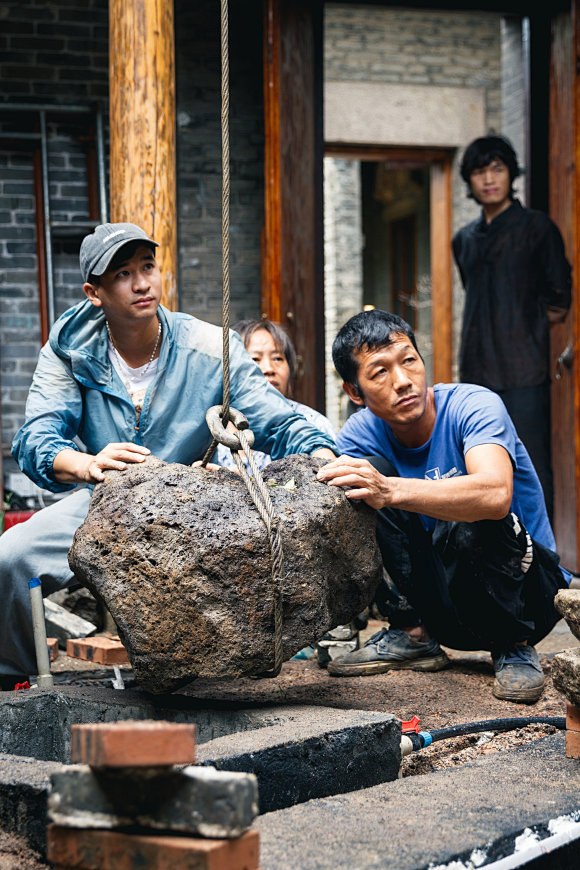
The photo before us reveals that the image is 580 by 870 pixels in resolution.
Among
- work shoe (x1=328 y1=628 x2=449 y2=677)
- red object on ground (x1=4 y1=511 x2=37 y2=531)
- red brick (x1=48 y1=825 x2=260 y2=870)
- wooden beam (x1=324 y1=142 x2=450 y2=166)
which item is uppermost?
wooden beam (x1=324 y1=142 x2=450 y2=166)

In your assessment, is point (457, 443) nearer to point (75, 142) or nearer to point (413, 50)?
point (75, 142)

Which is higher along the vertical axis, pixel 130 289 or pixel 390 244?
pixel 390 244

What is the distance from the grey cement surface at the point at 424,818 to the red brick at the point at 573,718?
0.24 feet

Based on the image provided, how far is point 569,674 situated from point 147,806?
1.09 meters

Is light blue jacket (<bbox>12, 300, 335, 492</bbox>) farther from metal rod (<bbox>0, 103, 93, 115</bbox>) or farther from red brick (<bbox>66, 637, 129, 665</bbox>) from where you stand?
metal rod (<bbox>0, 103, 93, 115</bbox>)

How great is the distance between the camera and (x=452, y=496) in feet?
8.63

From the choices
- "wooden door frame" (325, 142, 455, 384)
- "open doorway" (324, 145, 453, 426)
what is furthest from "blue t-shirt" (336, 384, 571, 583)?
"wooden door frame" (325, 142, 455, 384)

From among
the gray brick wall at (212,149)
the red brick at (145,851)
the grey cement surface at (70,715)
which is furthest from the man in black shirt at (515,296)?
the red brick at (145,851)

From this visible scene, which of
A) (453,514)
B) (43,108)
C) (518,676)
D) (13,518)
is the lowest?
(518,676)

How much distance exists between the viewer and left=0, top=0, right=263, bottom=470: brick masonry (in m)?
5.92

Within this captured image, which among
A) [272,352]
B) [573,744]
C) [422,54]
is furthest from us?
[422,54]

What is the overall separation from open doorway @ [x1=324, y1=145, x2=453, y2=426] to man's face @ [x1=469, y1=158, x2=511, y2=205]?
2.44 m

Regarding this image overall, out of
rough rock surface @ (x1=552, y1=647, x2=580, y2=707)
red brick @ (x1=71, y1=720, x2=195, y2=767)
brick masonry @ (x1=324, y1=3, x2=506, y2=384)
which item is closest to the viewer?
red brick @ (x1=71, y1=720, x2=195, y2=767)

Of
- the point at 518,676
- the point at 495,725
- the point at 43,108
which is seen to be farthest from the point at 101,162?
the point at 495,725
